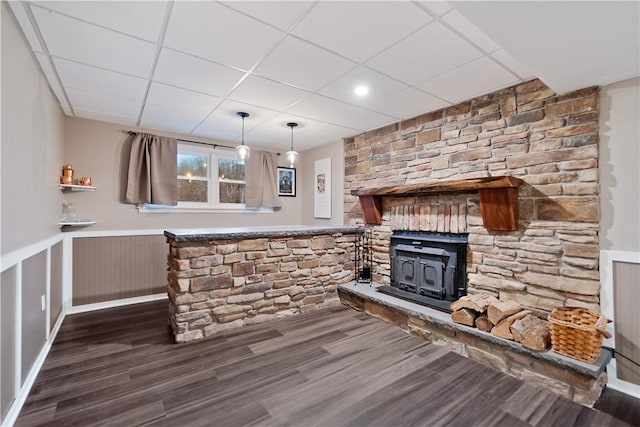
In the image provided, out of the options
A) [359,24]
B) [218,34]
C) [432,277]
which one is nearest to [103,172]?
[218,34]

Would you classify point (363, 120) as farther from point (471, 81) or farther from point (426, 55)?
point (426, 55)

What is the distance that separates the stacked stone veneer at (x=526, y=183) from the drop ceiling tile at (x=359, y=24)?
1495mm

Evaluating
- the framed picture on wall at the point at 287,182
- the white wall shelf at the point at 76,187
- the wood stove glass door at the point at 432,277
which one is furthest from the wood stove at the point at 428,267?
the white wall shelf at the point at 76,187

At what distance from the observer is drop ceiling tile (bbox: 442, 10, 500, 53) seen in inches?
68.4

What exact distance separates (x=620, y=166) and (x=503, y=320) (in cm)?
144

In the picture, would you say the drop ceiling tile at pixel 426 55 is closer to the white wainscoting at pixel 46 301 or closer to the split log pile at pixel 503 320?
the split log pile at pixel 503 320

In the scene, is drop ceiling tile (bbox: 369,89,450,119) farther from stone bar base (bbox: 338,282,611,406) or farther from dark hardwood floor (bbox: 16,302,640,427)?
dark hardwood floor (bbox: 16,302,640,427)

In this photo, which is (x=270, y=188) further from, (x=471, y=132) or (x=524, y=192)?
(x=524, y=192)

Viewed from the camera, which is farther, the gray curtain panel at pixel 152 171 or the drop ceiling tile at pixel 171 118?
the gray curtain panel at pixel 152 171

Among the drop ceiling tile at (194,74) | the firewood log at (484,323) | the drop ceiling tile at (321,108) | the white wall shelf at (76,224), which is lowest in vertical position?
the firewood log at (484,323)

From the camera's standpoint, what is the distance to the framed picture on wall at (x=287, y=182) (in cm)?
535

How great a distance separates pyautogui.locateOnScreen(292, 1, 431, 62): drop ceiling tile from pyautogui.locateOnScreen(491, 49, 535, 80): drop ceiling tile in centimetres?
75

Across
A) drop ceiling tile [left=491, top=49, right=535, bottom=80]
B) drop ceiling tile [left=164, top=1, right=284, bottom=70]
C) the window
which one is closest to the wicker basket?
drop ceiling tile [left=491, top=49, right=535, bottom=80]

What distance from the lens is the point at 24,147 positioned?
1984 mm
